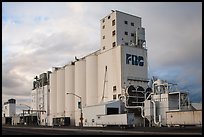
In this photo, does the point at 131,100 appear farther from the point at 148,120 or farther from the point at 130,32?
the point at 130,32

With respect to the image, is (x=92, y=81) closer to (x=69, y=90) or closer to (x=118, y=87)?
(x=118, y=87)

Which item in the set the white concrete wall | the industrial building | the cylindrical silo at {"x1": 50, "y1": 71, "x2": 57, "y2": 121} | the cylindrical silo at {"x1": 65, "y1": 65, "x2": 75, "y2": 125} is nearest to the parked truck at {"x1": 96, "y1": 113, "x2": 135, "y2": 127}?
the industrial building

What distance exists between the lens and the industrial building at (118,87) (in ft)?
228

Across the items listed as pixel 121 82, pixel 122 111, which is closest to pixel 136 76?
pixel 121 82

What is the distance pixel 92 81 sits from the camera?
93062 mm

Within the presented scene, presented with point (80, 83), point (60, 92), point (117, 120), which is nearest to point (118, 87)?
point (117, 120)

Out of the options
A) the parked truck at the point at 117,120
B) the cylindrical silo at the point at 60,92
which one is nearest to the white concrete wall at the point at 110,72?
the parked truck at the point at 117,120

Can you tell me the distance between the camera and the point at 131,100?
263 feet

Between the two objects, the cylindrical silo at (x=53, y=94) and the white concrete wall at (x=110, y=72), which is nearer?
the white concrete wall at (x=110, y=72)

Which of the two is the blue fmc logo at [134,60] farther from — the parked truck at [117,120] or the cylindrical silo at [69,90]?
the cylindrical silo at [69,90]

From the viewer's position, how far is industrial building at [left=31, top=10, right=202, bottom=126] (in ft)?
228

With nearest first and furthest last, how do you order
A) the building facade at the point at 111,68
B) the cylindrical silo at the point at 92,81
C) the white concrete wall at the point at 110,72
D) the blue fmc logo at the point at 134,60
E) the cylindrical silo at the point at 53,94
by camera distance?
1. the white concrete wall at the point at 110,72
2. the building facade at the point at 111,68
3. the blue fmc logo at the point at 134,60
4. the cylindrical silo at the point at 92,81
5. the cylindrical silo at the point at 53,94

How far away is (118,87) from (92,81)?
12.6 metres

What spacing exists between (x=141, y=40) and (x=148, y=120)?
93.1 ft
